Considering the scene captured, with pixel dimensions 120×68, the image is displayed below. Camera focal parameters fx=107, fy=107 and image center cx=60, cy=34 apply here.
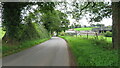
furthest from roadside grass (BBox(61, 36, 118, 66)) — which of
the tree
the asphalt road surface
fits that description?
the tree

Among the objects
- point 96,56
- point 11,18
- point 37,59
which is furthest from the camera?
point 11,18

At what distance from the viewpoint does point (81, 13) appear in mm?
16203

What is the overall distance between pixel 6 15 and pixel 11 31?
182cm

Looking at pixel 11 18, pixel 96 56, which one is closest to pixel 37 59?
pixel 96 56

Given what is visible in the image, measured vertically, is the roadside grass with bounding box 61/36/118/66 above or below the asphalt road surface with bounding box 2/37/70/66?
above

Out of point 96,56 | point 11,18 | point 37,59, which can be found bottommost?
point 37,59

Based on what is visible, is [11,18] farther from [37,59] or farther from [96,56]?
[96,56]

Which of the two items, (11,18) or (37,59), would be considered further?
(11,18)

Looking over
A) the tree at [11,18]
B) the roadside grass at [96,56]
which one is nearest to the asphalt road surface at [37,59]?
the roadside grass at [96,56]

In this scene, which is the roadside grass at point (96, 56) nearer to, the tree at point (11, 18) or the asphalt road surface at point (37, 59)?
the asphalt road surface at point (37, 59)

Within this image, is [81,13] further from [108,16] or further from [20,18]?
[20,18]

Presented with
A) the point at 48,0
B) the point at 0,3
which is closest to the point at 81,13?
the point at 48,0

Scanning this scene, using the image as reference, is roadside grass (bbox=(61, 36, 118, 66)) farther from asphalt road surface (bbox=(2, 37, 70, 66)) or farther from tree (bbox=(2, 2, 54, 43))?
tree (bbox=(2, 2, 54, 43))

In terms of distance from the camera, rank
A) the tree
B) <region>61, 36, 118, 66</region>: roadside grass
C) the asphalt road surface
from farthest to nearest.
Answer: the tree → the asphalt road surface → <region>61, 36, 118, 66</region>: roadside grass
